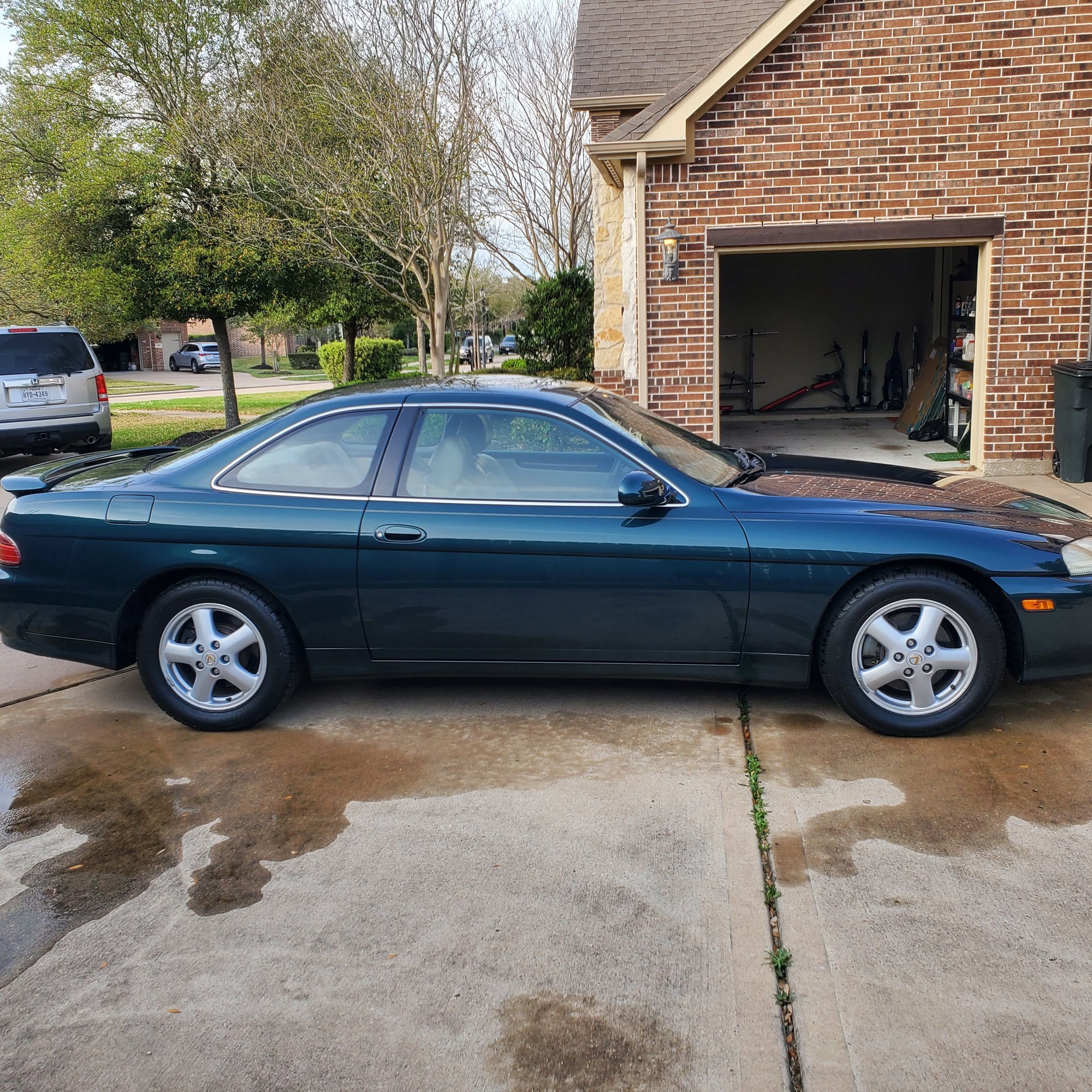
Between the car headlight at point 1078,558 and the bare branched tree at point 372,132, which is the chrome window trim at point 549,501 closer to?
the car headlight at point 1078,558

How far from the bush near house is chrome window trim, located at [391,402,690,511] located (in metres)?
21.3

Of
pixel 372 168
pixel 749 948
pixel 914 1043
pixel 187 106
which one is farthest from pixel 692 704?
pixel 187 106

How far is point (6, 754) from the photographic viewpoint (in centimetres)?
478

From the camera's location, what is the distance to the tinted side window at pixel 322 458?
15.9ft

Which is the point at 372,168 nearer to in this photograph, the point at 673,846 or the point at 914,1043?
the point at 673,846

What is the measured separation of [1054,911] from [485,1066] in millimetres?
1760

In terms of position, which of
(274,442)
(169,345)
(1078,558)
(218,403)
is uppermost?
(169,345)

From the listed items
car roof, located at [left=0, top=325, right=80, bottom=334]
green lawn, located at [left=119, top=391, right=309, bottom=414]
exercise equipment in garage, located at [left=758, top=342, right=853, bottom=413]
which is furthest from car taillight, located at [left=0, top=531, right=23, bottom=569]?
green lawn, located at [left=119, top=391, right=309, bottom=414]

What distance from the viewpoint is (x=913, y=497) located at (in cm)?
480

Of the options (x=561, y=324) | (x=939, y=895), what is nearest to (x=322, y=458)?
(x=939, y=895)

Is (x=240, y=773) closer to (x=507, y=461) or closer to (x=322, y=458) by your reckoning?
(x=322, y=458)

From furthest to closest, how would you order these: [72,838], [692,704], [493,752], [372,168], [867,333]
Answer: [867,333] < [372,168] < [692,704] < [493,752] < [72,838]

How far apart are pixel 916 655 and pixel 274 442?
2944 mm

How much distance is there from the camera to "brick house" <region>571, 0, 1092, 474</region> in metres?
10.0
